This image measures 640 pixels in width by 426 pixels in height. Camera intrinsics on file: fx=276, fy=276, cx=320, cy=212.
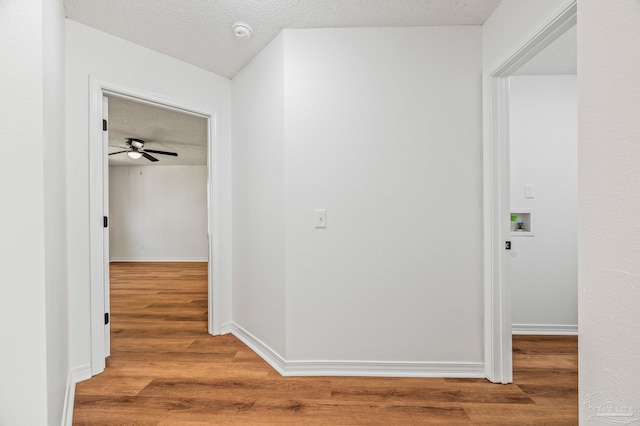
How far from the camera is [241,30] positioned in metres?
1.86

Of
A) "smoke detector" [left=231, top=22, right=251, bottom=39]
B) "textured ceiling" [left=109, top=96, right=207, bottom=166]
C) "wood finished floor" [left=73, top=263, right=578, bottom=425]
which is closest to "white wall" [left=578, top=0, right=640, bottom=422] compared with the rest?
"wood finished floor" [left=73, top=263, right=578, bottom=425]

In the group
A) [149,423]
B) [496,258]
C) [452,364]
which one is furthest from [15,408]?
[496,258]

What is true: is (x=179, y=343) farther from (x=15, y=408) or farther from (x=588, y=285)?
(x=588, y=285)

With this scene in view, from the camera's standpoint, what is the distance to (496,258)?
70.5 inches

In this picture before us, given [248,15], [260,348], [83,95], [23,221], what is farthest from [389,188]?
[83,95]

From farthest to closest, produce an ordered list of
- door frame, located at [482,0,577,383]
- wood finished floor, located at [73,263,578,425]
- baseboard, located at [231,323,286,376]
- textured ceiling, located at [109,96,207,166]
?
1. textured ceiling, located at [109,96,207,166]
2. baseboard, located at [231,323,286,376]
3. door frame, located at [482,0,577,383]
4. wood finished floor, located at [73,263,578,425]

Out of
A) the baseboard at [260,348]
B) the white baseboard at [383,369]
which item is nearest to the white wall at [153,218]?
the baseboard at [260,348]

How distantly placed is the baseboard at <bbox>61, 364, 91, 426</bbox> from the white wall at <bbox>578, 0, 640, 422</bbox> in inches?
80.8

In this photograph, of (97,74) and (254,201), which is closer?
(97,74)

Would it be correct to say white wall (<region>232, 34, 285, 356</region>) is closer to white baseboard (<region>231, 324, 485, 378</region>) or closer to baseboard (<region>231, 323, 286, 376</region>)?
baseboard (<region>231, 323, 286, 376</region>)

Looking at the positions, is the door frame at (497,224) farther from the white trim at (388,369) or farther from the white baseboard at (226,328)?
the white baseboard at (226,328)

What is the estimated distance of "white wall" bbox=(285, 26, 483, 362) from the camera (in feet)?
6.05

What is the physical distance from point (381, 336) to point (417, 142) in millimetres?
1326

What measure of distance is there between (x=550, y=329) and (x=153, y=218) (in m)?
7.72
